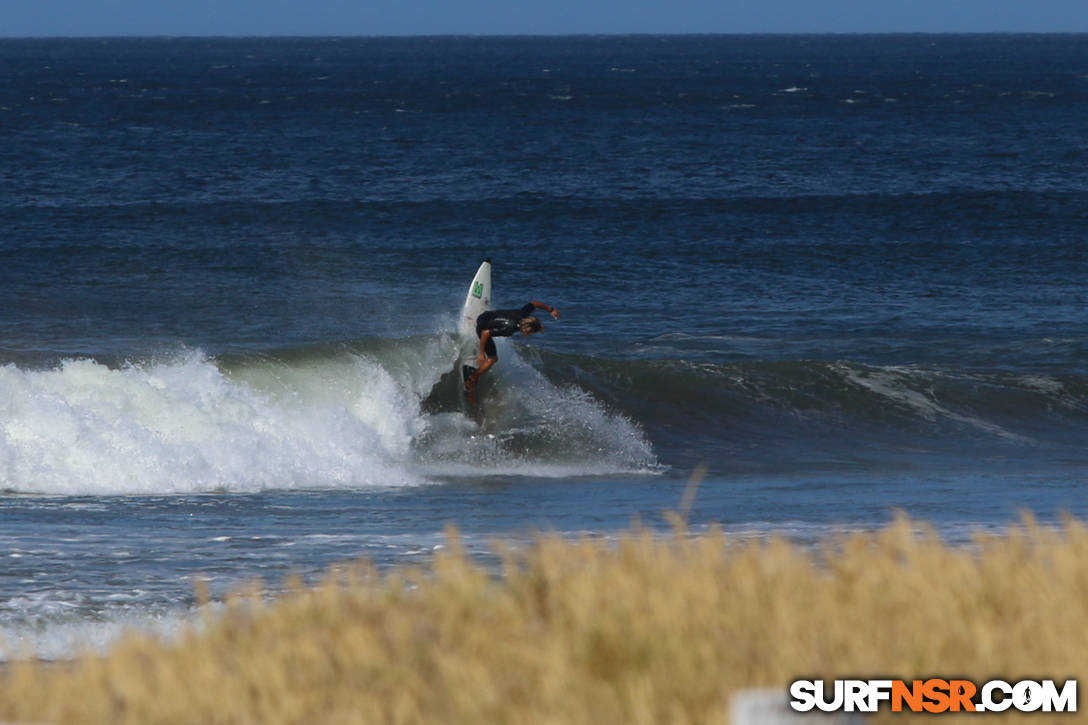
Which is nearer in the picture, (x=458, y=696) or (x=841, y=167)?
(x=458, y=696)

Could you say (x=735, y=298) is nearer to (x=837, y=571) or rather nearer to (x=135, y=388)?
(x=135, y=388)

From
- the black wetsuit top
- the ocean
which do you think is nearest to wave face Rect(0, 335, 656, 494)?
the ocean

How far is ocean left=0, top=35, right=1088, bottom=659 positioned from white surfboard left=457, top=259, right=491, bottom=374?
0.56 meters

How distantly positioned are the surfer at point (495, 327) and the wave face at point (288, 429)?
0.44 meters

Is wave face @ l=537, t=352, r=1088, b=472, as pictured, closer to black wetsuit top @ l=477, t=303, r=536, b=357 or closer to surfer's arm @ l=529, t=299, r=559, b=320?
black wetsuit top @ l=477, t=303, r=536, b=357

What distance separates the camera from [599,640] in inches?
208

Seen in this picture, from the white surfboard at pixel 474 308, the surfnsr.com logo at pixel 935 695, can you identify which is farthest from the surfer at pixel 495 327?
the surfnsr.com logo at pixel 935 695

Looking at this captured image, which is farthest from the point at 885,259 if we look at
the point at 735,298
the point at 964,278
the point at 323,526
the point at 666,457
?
the point at 323,526

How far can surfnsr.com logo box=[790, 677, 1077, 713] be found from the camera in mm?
4562

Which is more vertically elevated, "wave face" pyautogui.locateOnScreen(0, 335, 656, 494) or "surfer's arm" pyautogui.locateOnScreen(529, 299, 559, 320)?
"surfer's arm" pyautogui.locateOnScreen(529, 299, 559, 320)

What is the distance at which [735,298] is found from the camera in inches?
1056

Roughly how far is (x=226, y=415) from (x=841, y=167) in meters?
37.4

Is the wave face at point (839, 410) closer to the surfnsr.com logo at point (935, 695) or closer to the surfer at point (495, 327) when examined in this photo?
the surfer at point (495, 327)

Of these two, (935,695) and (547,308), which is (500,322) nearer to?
(547,308)
